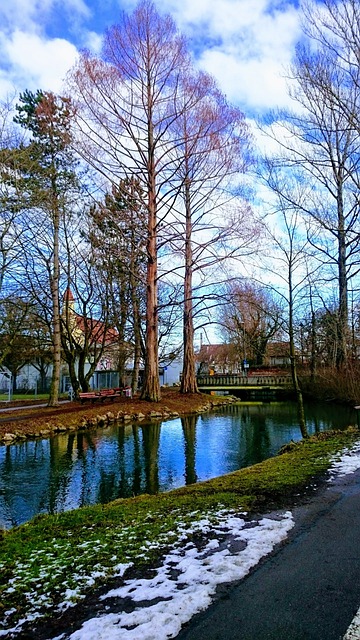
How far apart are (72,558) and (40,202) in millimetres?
13033

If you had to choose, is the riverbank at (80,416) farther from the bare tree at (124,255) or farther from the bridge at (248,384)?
the bridge at (248,384)

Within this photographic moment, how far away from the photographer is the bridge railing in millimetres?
36938

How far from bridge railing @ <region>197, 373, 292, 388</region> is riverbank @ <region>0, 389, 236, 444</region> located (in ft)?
42.4

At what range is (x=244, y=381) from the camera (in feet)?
129

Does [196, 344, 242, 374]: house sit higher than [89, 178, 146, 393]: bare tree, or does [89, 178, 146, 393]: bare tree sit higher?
[89, 178, 146, 393]: bare tree

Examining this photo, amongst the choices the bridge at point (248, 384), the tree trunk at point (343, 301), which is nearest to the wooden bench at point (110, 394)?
the tree trunk at point (343, 301)

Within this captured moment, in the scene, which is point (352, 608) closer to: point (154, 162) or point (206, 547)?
point (206, 547)

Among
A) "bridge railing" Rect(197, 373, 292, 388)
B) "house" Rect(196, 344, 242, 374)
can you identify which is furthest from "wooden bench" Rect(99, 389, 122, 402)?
"house" Rect(196, 344, 242, 374)

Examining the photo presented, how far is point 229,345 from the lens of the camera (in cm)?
5675

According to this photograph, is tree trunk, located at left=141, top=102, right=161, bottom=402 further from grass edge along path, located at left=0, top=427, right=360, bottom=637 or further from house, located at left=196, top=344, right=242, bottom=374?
house, located at left=196, top=344, right=242, bottom=374

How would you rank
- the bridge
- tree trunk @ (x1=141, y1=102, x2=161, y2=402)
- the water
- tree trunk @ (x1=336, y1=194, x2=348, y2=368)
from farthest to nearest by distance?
the bridge < tree trunk @ (x1=336, y1=194, x2=348, y2=368) < tree trunk @ (x1=141, y1=102, x2=161, y2=402) < the water

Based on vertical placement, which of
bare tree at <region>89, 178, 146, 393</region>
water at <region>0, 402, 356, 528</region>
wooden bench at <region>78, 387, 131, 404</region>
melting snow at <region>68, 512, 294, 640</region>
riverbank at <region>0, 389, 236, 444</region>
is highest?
bare tree at <region>89, 178, 146, 393</region>

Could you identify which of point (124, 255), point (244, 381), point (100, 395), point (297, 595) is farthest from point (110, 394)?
point (297, 595)

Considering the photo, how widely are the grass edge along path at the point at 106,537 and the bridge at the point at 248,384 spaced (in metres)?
28.4
